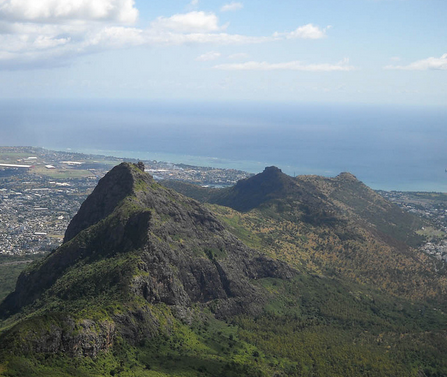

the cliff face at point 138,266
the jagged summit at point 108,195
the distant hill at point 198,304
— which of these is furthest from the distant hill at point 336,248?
the jagged summit at point 108,195

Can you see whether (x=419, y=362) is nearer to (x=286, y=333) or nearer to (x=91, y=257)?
(x=286, y=333)

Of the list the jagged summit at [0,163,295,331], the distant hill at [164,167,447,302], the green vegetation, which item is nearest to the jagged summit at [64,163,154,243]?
the jagged summit at [0,163,295,331]

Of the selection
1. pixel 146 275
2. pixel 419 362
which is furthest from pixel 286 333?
pixel 146 275

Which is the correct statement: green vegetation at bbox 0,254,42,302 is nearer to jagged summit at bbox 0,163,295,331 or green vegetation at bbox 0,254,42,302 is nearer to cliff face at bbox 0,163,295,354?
jagged summit at bbox 0,163,295,331

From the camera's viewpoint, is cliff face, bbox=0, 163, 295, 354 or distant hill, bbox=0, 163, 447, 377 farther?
cliff face, bbox=0, 163, 295, 354

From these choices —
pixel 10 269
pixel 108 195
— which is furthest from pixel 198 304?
pixel 10 269

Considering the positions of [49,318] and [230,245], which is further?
[230,245]
